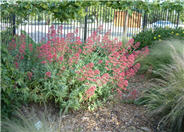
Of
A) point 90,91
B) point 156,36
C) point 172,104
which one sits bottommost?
point 172,104

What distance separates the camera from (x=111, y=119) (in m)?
3.43

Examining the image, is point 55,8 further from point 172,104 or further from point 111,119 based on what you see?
point 172,104

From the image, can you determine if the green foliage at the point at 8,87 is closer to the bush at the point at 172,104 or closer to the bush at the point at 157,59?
the bush at the point at 172,104

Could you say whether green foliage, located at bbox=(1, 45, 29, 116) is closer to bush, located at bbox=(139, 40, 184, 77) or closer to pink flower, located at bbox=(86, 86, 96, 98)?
pink flower, located at bbox=(86, 86, 96, 98)

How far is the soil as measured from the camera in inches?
127

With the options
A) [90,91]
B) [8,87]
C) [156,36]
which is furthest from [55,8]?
[8,87]

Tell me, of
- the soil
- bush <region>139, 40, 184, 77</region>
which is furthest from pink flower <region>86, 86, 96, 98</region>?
bush <region>139, 40, 184, 77</region>

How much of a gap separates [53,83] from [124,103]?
1.28 metres

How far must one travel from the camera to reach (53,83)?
11.1ft

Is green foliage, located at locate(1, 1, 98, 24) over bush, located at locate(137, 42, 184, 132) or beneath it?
over

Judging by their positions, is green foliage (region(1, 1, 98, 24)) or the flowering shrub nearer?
the flowering shrub

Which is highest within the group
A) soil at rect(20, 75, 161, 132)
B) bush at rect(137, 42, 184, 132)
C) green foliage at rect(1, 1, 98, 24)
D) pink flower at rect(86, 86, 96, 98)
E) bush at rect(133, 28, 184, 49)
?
green foliage at rect(1, 1, 98, 24)

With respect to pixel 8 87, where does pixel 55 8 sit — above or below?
above

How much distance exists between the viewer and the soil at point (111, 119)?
10.6ft
